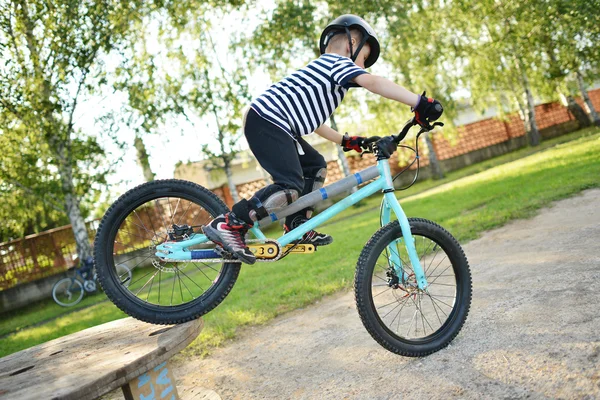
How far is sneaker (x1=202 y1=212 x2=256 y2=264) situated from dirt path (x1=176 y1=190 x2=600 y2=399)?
943 mm

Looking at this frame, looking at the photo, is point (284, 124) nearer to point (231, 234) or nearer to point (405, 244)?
point (231, 234)

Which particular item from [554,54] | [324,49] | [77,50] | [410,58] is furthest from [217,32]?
[324,49]

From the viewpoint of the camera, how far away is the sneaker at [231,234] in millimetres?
3174

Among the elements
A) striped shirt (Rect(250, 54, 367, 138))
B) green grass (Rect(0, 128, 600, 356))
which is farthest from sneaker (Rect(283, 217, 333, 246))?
green grass (Rect(0, 128, 600, 356))

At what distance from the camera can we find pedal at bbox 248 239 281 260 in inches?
128

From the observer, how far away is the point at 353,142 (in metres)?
3.81

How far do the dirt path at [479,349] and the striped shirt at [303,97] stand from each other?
163 cm

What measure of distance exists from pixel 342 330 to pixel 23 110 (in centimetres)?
1203

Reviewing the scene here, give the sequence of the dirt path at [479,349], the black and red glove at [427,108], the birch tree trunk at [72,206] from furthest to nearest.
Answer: the birch tree trunk at [72,206] → the black and red glove at [427,108] → the dirt path at [479,349]

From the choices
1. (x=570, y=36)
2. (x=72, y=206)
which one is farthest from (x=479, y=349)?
(x=570, y=36)

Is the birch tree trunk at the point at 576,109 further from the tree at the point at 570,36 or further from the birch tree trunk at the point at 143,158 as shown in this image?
the birch tree trunk at the point at 143,158

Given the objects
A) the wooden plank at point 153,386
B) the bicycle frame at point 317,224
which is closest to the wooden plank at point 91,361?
the wooden plank at point 153,386

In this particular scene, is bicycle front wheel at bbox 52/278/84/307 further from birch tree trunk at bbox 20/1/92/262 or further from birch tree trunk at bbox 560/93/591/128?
birch tree trunk at bbox 560/93/591/128

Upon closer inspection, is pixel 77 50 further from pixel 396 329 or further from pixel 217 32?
pixel 396 329
